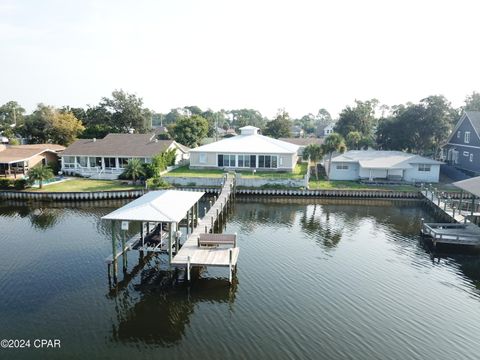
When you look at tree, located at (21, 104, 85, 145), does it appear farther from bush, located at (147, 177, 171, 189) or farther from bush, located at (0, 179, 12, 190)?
bush, located at (147, 177, 171, 189)

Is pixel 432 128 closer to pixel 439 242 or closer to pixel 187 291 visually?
pixel 439 242

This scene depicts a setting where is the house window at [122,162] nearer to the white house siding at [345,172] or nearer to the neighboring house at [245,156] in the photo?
the neighboring house at [245,156]

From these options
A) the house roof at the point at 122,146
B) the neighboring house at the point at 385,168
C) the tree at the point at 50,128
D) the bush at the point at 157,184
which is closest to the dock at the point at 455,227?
the neighboring house at the point at 385,168

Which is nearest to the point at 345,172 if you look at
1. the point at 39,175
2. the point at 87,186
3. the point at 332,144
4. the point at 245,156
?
the point at 332,144

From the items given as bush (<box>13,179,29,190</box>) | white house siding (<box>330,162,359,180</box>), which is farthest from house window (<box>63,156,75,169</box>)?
white house siding (<box>330,162,359,180</box>)

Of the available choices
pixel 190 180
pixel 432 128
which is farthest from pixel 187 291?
pixel 432 128
